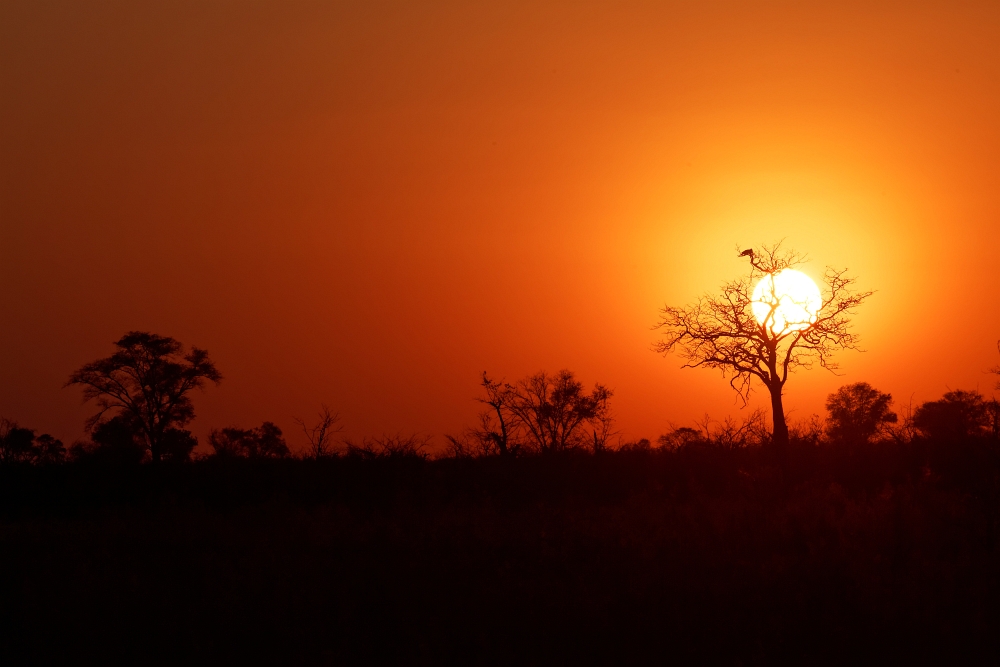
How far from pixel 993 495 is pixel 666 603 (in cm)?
771

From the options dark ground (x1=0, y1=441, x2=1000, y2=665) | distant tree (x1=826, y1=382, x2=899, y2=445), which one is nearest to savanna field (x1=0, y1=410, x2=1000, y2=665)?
dark ground (x1=0, y1=441, x2=1000, y2=665)

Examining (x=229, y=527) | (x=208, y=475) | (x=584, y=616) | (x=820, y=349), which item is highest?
(x=820, y=349)

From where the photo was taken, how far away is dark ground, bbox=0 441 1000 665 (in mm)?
10609

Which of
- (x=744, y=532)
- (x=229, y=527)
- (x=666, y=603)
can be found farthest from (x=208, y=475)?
(x=666, y=603)

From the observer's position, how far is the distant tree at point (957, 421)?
26.1 meters

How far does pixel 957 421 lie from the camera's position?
26.5 m

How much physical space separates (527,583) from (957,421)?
62.9 feet

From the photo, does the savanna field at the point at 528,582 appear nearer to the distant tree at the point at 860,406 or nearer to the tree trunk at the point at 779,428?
the tree trunk at the point at 779,428

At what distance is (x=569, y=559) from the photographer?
14.4 meters

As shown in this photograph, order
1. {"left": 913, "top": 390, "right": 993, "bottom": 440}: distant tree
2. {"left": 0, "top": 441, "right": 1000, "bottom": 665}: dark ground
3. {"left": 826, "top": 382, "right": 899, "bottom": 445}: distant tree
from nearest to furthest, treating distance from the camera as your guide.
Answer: {"left": 0, "top": 441, "right": 1000, "bottom": 665}: dark ground, {"left": 913, "top": 390, "right": 993, "bottom": 440}: distant tree, {"left": 826, "top": 382, "right": 899, "bottom": 445}: distant tree

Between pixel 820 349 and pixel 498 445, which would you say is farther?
pixel 498 445

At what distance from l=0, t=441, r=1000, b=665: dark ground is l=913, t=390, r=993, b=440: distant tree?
372 cm

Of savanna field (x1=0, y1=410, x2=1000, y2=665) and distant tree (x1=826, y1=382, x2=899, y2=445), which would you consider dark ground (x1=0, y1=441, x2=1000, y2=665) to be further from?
distant tree (x1=826, y1=382, x2=899, y2=445)

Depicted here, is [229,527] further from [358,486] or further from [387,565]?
[358,486]
